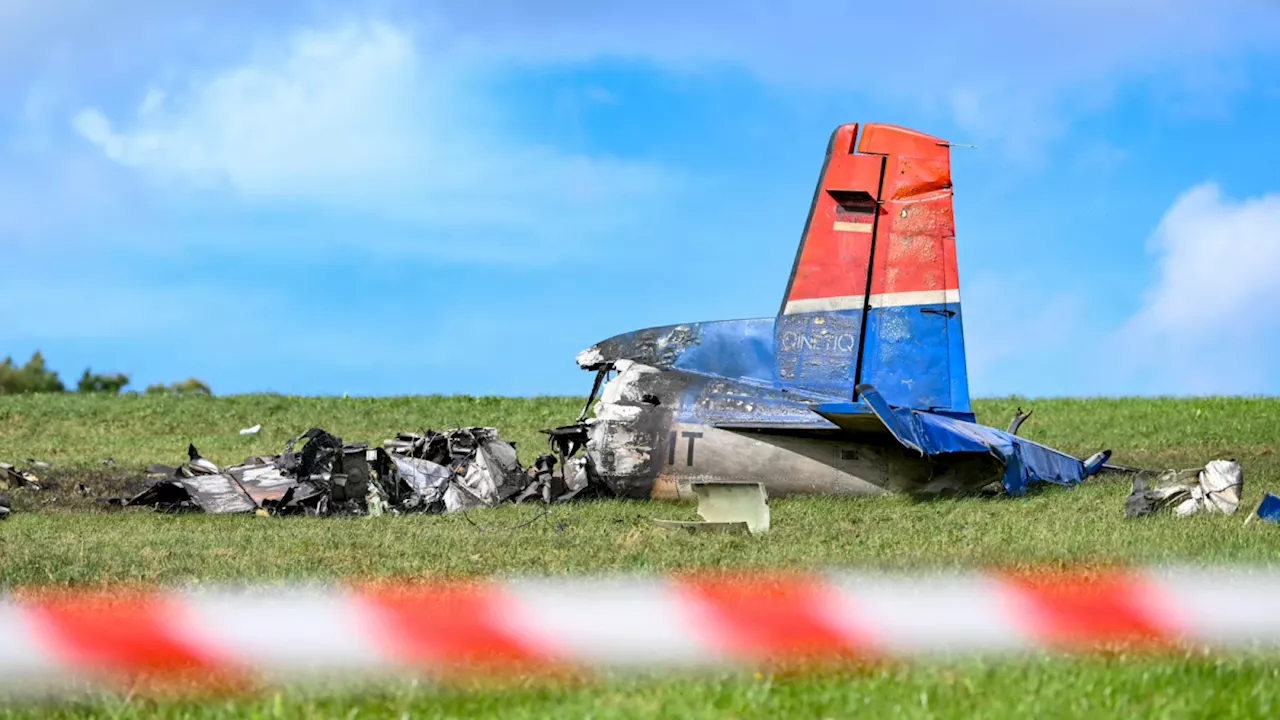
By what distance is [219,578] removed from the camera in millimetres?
9062

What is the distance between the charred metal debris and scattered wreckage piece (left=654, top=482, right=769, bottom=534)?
289 centimetres

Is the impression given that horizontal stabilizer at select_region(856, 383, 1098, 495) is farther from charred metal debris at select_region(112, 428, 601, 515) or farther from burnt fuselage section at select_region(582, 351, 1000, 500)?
charred metal debris at select_region(112, 428, 601, 515)

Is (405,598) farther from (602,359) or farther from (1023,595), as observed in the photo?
(602,359)

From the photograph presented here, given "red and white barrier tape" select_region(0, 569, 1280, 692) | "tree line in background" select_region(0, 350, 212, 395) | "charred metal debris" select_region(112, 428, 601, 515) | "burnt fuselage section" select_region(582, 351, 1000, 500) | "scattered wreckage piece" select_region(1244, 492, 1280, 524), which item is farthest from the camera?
"tree line in background" select_region(0, 350, 212, 395)

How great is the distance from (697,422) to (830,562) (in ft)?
17.6

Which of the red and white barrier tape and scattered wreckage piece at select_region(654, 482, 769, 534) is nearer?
the red and white barrier tape

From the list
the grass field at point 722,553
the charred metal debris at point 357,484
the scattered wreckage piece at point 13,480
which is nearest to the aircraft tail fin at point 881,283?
the grass field at point 722,553

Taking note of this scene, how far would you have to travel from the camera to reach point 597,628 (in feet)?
20.8

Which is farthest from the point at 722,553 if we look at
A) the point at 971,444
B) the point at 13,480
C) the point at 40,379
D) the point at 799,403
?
the point at 40,379

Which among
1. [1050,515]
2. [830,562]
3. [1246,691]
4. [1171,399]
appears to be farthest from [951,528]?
[1171,399]

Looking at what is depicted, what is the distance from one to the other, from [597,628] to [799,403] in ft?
27.7

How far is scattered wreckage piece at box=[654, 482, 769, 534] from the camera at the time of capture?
11844 mm

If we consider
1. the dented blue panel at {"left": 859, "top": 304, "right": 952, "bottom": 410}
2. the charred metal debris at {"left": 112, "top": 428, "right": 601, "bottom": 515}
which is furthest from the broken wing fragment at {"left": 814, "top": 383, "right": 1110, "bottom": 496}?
the charred metal debris at {"left": 112, "top": 428, "right": 601, "bottom": 515}

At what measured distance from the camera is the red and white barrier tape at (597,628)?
19.6ft
